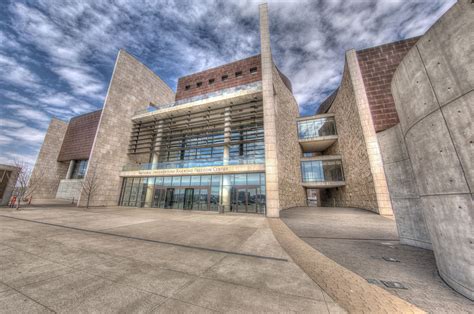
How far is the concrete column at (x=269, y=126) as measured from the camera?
1418 centimetres

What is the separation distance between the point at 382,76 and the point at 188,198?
23.6 m

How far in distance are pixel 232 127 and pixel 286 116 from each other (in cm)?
863

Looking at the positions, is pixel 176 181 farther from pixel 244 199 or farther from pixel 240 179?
pixel 244 199

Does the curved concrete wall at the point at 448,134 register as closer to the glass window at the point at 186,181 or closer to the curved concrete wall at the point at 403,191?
the curved concrete wall at the point at 403,191

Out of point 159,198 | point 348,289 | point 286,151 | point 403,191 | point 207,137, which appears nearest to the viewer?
point 348,289

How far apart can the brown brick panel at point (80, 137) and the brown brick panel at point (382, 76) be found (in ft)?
141

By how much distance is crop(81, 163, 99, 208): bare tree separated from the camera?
19.7 m

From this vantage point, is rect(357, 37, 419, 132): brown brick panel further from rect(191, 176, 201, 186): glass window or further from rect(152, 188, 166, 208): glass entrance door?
rect(152, 188, 166, 208): glass entrance door

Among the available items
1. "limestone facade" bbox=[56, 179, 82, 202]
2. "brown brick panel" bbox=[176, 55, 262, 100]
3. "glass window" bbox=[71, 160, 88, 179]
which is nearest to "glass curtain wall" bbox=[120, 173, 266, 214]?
"limestone facade" bbox=[56, 179, 82, 202]

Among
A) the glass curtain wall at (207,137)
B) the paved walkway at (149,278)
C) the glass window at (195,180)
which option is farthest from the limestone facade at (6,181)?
the paved walkway at (149,278)

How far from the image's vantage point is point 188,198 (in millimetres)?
18969

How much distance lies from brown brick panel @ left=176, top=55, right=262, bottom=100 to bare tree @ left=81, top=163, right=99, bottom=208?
17.9 meters

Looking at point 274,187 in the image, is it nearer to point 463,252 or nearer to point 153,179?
point 463,252

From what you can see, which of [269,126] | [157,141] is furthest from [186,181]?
[269,126]
